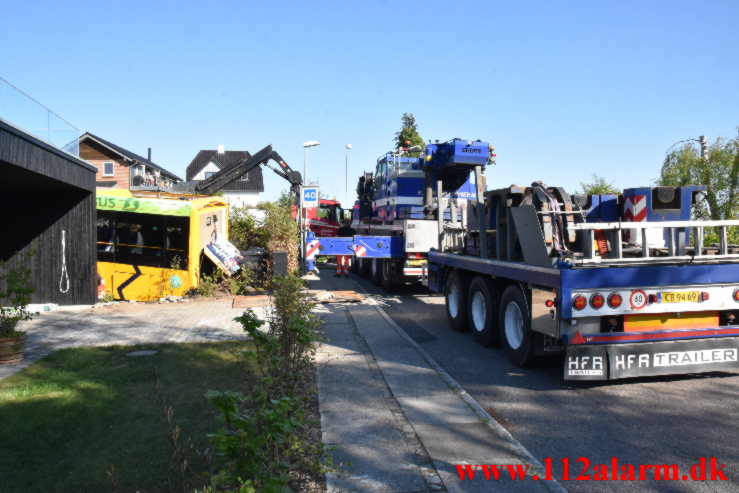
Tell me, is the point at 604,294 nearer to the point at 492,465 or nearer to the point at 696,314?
the point at 696,314

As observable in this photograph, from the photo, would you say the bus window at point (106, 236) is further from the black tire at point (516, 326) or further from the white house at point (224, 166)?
the white house at point (224, 166)

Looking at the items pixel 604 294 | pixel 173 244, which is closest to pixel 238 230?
pixel 173 244

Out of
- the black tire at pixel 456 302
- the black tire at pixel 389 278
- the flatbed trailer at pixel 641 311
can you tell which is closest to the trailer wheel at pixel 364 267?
the black tire at pixel 389 278

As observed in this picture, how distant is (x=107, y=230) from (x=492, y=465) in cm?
1216

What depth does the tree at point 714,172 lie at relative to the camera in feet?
71.8

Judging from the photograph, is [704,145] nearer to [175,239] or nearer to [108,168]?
[175,239]

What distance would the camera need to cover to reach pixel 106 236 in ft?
45.4

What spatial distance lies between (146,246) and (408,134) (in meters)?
26.8

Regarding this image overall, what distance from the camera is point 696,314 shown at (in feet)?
20.8

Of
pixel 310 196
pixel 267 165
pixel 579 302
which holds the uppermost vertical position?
pixel 267 165

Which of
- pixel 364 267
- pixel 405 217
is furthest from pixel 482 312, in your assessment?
pixel 364 267

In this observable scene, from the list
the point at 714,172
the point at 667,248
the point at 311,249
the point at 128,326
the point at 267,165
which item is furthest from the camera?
the point at 714,172

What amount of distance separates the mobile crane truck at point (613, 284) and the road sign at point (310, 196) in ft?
27.4

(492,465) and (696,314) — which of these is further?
(696,314)
